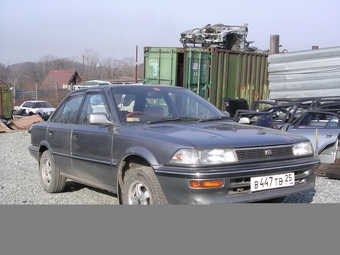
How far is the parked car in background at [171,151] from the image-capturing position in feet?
11.8

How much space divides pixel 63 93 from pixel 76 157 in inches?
1169

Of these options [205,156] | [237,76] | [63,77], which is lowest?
[63,77]

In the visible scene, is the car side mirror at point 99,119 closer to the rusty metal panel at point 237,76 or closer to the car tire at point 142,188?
the car tire at point 142,188

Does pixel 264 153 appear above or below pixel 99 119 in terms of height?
below

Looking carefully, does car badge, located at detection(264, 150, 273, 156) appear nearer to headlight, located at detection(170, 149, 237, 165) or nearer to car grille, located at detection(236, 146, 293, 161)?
car grille, located at detection(236, 146, 293, 161)

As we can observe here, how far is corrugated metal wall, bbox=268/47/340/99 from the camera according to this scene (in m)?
11.7

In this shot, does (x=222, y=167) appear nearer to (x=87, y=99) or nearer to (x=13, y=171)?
(x=87, y=99)

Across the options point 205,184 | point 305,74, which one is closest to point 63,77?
point 305,74

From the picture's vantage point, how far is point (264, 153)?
3.84 m

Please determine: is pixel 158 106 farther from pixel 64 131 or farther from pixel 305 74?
pixel 305 74

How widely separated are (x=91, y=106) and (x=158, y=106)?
0.93 m

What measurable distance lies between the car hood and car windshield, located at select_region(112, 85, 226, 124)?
29 centimetres

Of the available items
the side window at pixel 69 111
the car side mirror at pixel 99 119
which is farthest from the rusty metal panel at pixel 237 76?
the car side mirror at pixel 99 119

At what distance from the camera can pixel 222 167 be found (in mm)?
3590
